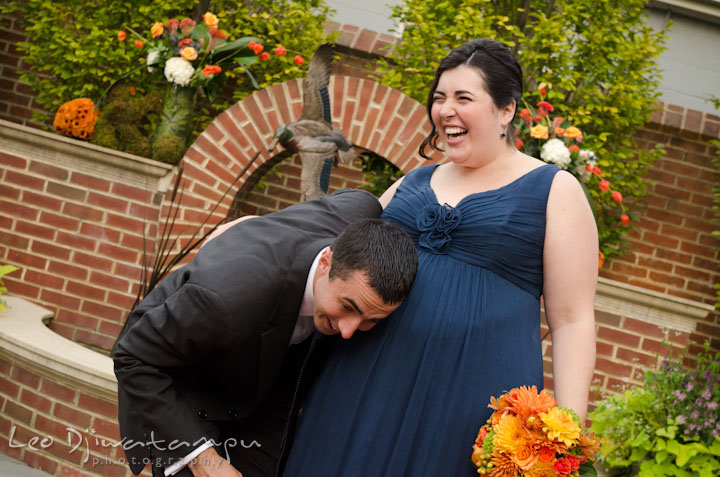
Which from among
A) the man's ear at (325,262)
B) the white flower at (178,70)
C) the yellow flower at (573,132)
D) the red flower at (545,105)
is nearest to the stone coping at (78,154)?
the white flower at (178,70)

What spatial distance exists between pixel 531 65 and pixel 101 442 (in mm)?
4103

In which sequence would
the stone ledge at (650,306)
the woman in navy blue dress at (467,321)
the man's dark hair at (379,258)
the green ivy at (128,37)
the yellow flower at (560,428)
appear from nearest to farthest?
1. the yellow flower at (560,428)
2. the man's dark hair at (379,258)
3. the woman in navy blue dress at (467,321)
4. the stone ledge at (650,306)
5. the green ivy at (128,37)

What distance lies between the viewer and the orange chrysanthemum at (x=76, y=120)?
16.8 feet

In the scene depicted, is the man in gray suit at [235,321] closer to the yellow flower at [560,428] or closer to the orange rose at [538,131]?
the yellow flower at [560,428]

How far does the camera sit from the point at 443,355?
5.87 feet

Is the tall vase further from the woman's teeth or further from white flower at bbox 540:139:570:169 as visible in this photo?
the woman's teeth

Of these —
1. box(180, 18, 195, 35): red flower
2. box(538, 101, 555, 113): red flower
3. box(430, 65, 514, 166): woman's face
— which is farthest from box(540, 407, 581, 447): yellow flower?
box(180, 18, 195, 35): red flower

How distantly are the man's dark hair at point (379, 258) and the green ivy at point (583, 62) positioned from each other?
3.65 m

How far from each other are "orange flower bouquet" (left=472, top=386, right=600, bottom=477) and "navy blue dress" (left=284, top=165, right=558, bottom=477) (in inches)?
6.0

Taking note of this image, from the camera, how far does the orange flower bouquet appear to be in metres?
1.52

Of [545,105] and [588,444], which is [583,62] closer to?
[545,105]

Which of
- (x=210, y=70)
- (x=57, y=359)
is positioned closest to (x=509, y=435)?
(x=57, y=359)

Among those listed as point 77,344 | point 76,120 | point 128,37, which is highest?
point 128,37

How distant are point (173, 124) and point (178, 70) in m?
0.46
